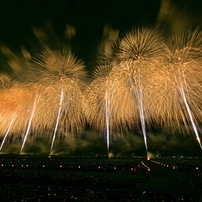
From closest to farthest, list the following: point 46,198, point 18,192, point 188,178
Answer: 1. point 46,198
2. point 18,192
3. point 188,178

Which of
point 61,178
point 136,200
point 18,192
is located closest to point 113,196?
point 136,200

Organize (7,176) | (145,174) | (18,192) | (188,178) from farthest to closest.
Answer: (145,174)
(7,176)
(188,178)
(18,192)

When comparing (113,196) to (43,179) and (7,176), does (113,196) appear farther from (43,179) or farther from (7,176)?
(7,176)

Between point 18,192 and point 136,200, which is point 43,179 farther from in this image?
point 136,200

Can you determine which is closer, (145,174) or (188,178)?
(188,178)


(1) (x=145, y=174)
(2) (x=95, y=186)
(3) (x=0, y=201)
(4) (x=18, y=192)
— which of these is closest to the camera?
(3) (x=0, y=201)

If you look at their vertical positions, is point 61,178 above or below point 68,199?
above

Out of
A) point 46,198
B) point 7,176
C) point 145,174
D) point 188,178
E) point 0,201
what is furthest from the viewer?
point 145,174

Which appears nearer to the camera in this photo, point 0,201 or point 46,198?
point 0,201

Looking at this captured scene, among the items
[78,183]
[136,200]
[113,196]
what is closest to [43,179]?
[78,183]
